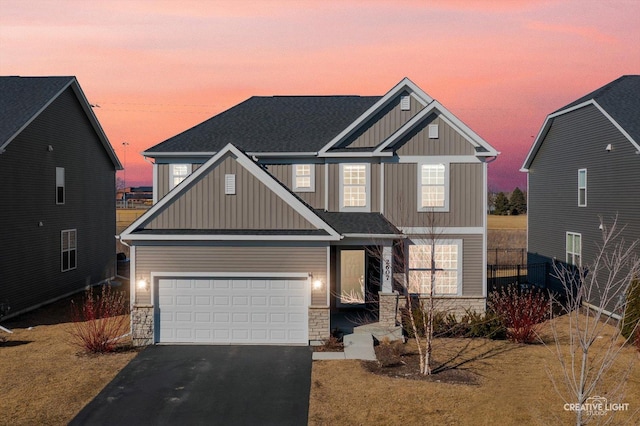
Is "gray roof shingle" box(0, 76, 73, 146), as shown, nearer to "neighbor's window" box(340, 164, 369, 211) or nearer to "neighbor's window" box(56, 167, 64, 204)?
"neighbor's window" box(56, 167, 64, 204)

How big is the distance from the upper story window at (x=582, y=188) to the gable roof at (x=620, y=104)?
2.93 meters

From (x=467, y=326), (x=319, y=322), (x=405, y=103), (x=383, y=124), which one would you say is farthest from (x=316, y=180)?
(x=467, y=326)

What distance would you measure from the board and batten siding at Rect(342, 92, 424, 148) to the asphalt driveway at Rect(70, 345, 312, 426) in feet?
28.8

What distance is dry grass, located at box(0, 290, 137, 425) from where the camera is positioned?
39.9ft

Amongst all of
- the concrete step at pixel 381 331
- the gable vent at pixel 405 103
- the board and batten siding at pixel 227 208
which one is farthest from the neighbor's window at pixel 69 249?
the gable vent at pixel 405 103

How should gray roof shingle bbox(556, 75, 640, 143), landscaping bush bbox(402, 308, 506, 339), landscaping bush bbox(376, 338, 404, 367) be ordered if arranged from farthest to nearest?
1. gray roof shingle bbox(556, 75, 640, 143)
2. landscaping bush bbox(402, 308, 506, 339)
3. landscaping bush bbox(376, 338, 404, 367)

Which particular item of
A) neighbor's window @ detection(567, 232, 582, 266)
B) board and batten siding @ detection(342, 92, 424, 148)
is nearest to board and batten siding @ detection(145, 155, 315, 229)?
board and batten siding @ detection(342, 92, 424, 148)

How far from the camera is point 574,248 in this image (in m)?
25.1

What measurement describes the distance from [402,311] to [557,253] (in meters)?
11.4

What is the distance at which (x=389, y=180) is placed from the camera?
68.8ft

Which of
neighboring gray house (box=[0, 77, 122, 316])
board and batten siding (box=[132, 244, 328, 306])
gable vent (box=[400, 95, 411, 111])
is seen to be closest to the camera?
board and batten siding (box=[132, 244, 328, 306])

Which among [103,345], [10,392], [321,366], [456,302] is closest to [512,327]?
[456,302]

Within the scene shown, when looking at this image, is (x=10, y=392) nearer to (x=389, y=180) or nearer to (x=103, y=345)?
(x=103, y=345)

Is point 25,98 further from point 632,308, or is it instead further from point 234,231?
point 632,308
